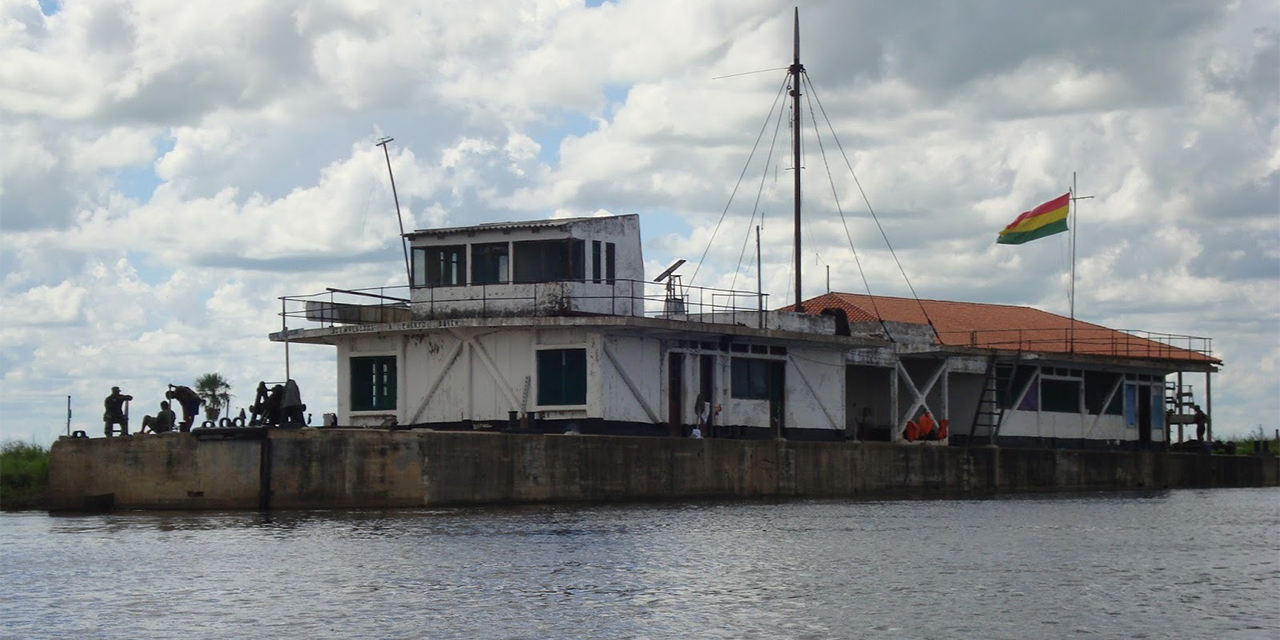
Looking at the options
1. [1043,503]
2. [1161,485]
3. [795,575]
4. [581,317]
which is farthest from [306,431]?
[1161,485]

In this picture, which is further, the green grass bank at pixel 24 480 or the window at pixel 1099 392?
the window at pixel 1099 392

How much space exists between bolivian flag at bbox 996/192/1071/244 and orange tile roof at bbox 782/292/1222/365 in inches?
126

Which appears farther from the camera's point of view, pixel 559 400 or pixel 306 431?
pixel 559 400

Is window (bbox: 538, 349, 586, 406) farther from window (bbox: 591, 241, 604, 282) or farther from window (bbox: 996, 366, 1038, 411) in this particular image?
window (bbox: 996, 366, 1038, 411)

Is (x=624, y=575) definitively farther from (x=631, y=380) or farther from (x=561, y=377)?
(x=631, y=380)

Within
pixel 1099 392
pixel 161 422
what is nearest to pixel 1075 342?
pixel 1099 392

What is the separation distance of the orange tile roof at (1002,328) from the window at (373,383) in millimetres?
16685

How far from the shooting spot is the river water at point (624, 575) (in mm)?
18047

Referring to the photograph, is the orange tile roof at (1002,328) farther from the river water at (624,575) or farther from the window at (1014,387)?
the river water at (624,575)

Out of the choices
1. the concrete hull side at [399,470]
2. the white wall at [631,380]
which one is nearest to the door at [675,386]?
the white wall at [631,380]

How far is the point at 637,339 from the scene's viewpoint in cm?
3875

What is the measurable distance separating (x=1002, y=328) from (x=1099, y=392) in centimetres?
380

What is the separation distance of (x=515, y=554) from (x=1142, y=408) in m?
37.6

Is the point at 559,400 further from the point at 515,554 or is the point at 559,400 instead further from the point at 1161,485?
the point at 1161,485
